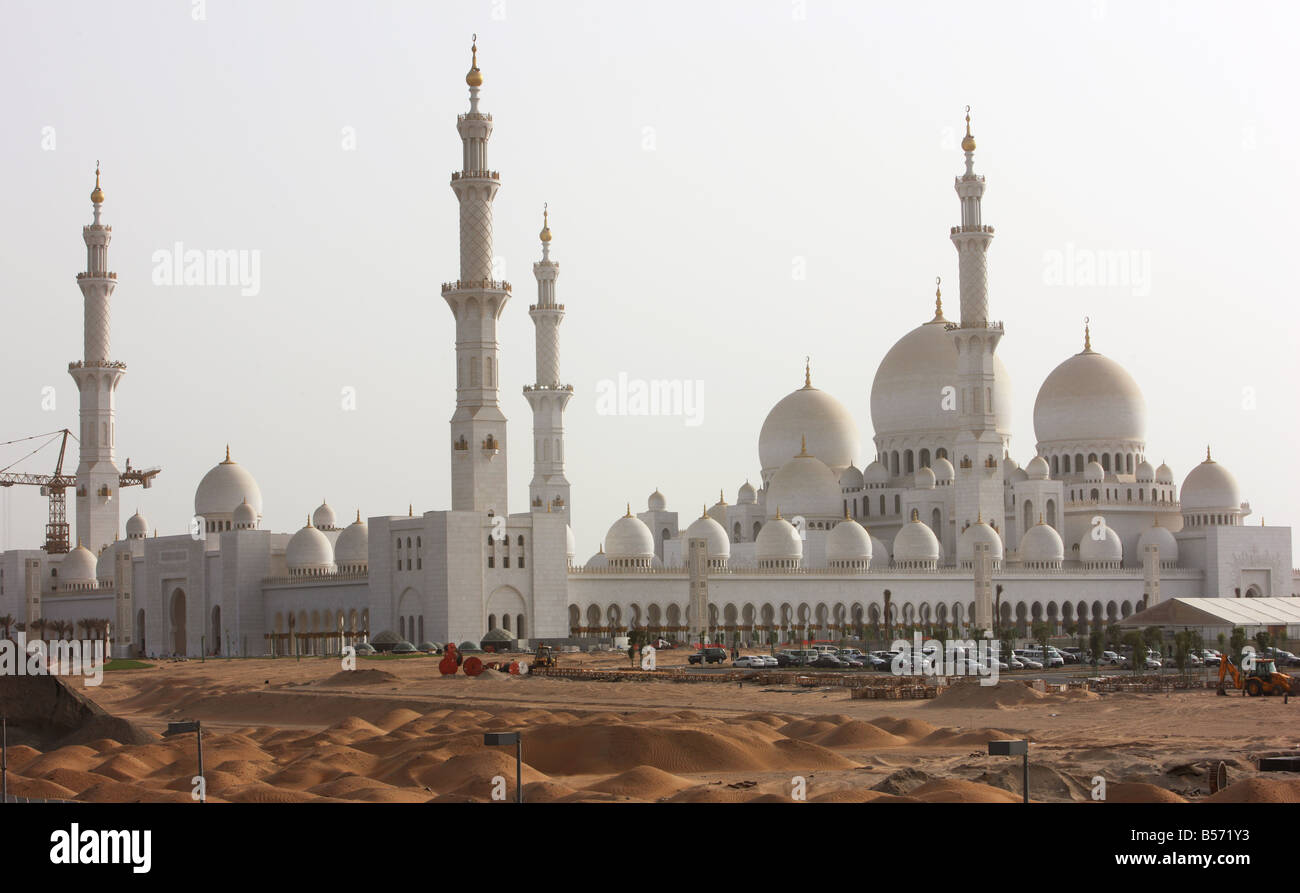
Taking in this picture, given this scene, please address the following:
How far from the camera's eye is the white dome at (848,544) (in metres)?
81.9

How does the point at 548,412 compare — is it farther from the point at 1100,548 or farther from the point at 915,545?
the point at 1100,548

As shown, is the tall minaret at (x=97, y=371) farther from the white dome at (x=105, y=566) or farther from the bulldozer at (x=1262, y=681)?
the bulldozer at (x=1262, y=681)

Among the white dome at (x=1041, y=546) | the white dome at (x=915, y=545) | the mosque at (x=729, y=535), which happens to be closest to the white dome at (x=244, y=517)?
the mosque at (x=729, y=535)

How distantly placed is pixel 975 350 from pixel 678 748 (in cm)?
5641

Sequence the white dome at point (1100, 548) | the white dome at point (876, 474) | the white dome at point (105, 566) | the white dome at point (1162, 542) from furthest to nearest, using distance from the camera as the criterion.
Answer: the white dome at point (876, 474) → the white dome at point (1162, 542) → the white dome at point (1100, 548) → the white dome at point (105, 566)

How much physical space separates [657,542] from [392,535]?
27.9 metres

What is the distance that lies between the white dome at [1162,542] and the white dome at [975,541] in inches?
436

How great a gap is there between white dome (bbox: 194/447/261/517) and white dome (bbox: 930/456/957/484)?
37288mm

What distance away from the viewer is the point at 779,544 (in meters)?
80.8

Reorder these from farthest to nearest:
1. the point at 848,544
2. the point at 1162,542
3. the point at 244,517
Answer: the point at 1162,542 → the point at 244,517 → the point at 848,544

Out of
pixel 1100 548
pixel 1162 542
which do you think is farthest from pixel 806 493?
pixel 1162 542

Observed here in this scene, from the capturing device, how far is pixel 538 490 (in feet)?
260
